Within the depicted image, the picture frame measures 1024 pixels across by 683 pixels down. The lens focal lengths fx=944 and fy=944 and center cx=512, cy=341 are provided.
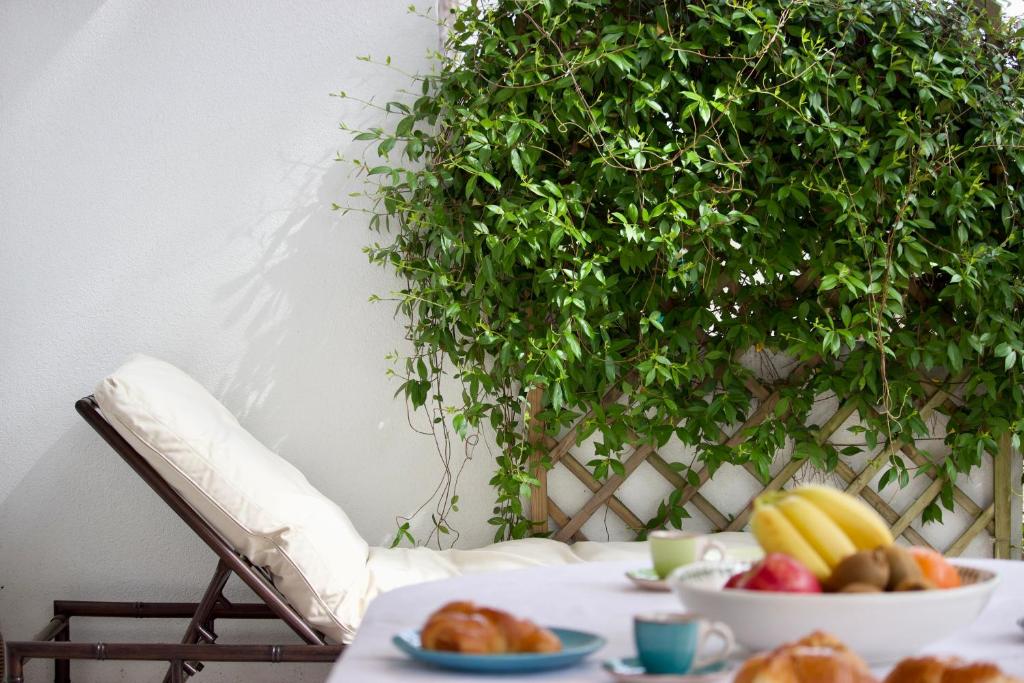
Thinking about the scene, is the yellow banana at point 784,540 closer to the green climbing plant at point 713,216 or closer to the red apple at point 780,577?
the red apple at point 780,577

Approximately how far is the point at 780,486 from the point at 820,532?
5.85 ft

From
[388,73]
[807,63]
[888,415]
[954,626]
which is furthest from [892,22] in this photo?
[954,626]

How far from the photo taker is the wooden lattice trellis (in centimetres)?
241

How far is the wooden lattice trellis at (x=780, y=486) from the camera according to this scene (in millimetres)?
2408

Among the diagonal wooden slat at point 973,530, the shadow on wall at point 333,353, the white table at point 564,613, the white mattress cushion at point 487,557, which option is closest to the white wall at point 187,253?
the shadow on wall at point 333,353

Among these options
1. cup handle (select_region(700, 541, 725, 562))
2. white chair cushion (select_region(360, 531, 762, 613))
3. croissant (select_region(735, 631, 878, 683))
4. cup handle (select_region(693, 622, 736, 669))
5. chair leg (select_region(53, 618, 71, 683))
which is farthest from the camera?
chair leg (select_region(53, 618, 71, 683))

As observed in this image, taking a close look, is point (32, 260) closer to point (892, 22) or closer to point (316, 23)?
point (316, 23)

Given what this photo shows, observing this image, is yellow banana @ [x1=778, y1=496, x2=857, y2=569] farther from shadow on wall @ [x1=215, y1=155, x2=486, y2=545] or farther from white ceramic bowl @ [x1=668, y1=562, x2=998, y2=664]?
shadow on wall @ [x1=215, y1=155, x2=486, y2=545]

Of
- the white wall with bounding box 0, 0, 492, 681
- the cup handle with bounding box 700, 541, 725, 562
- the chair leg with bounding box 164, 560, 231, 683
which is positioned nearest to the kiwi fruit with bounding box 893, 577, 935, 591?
the cup handle with bounding box 700, 541, 725, 562

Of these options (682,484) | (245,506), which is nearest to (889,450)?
(682,484)

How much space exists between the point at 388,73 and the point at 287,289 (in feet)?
2.05

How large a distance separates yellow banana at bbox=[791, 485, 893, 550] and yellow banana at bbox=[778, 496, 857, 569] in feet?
0.04

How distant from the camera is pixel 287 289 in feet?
8.07

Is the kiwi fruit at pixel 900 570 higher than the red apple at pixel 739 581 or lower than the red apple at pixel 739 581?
higher
